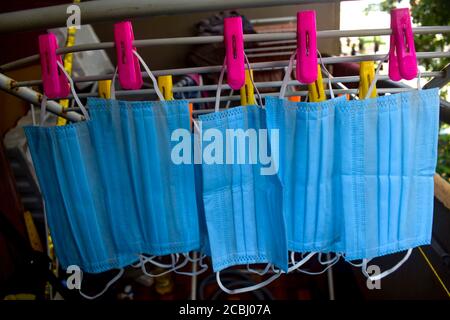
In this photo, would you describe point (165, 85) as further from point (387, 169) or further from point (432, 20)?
point (432, 20)

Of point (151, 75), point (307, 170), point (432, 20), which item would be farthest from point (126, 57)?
point (432, 20)

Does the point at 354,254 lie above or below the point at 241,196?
below

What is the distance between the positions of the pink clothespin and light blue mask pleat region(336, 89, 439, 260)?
5 cm

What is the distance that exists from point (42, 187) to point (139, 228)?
9.1 inches

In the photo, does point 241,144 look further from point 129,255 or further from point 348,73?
point 348,73

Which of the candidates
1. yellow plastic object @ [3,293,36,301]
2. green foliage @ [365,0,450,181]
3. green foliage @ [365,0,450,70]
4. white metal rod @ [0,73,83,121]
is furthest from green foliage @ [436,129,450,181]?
yellow plastic object @ [3,293,36,301]

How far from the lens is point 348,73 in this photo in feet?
4.88

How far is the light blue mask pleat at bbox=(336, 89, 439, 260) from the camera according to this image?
1.89 ft

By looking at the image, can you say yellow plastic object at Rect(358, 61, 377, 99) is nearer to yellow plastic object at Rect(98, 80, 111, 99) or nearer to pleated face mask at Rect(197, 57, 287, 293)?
pleated face mask at Rect(197, 57, 287, 293)

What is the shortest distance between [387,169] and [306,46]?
288 millimetres

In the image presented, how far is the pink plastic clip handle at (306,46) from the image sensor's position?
20.3 inches

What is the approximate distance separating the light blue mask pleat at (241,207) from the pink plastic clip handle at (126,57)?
145 millimetres

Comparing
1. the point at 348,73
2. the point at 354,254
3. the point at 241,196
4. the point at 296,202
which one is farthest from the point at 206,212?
the point at 348,73

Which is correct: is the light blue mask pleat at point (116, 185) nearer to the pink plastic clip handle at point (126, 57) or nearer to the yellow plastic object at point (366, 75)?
the pink plastic clip handle at point (126, 57)
